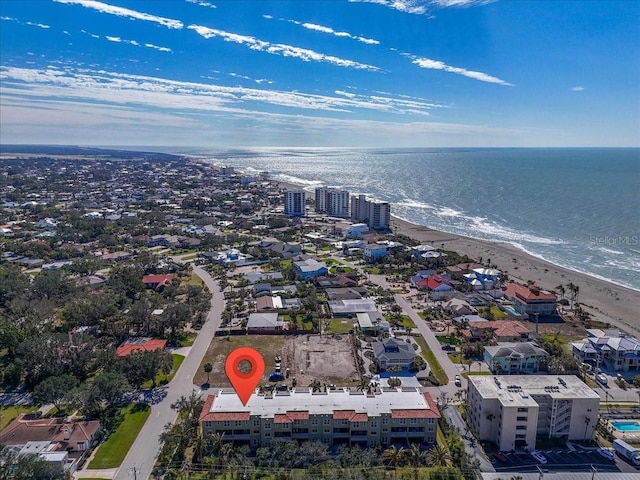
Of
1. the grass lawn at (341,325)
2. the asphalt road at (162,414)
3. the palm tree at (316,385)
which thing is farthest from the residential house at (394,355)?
the asphalt road at (162,414)

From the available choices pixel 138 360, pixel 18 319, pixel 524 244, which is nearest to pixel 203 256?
pixel 18 319

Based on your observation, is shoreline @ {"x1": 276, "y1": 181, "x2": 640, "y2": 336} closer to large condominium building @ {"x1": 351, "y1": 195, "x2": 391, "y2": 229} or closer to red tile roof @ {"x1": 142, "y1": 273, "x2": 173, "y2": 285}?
large condominium building @ {"x1": 351, "y1": 195, "x2": 391, "y2": 229}

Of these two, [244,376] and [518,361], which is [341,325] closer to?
[518,361]

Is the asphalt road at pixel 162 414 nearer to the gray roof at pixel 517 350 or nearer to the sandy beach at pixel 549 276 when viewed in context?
the gray roof at pixel 517 350

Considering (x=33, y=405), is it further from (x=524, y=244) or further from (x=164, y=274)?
(x=524, y=244)

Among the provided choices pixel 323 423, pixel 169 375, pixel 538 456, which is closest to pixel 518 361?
pixel 538 456

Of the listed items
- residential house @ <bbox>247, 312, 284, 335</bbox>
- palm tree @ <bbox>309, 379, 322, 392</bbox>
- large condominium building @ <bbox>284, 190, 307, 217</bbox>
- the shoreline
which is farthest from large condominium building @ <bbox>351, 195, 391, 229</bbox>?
palm tree @ <bbox>309, 379, 322, 392</bbox>
